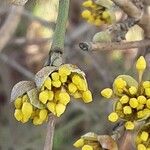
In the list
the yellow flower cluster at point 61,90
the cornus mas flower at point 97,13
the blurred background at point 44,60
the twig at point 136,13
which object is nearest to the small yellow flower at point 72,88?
the yellow flower cluster at point 61,90

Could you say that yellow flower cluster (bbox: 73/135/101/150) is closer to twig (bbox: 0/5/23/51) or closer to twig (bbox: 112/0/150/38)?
twig (bbox: 112/0/150/38)

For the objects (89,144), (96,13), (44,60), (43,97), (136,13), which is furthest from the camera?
(44,60)

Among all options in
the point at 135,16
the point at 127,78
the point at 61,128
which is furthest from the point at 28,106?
the point at 61,128

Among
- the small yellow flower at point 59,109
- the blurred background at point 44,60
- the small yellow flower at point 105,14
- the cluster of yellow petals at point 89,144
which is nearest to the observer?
the small yellow flower at point 59,109

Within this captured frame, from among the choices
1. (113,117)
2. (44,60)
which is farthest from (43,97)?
(44,60)

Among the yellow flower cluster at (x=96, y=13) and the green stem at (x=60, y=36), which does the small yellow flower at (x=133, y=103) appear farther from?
the yellow flower cluster at (x=96, y=13)

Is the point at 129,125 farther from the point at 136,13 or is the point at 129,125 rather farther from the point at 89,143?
the point at 136,13
